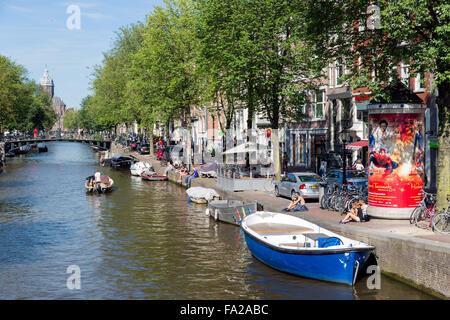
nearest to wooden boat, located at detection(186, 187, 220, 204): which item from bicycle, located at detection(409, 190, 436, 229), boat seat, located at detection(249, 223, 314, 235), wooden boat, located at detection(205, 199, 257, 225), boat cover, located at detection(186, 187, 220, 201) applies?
boat cover, located at detection(186, 187, 220, 201)

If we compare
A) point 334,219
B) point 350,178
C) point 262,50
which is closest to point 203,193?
point 262,50

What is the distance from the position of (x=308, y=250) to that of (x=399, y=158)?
6.20 meters

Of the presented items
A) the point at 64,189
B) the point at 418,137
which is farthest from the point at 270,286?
the point at 64,189


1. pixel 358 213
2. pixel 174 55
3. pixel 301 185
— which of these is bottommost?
pixel 358 213

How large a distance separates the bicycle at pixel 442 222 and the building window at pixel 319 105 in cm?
3164

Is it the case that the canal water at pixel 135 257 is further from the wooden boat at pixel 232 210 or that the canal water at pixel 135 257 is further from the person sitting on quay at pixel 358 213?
the person sitting on quay at pixel 358 213

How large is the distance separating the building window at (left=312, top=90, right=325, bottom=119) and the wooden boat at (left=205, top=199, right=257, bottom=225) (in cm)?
2234

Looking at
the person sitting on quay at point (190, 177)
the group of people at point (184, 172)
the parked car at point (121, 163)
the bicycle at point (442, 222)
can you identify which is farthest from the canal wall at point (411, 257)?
the parked car at point (121, 163)

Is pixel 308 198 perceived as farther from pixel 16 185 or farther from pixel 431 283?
pixel 16 185

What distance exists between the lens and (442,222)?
18844 millimetres

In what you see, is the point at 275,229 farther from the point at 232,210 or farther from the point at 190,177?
the point at 190,177

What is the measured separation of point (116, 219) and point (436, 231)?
1865 cm

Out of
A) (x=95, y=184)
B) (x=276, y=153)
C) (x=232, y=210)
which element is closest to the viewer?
(x=232, y=210)

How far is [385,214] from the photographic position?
21531mm
